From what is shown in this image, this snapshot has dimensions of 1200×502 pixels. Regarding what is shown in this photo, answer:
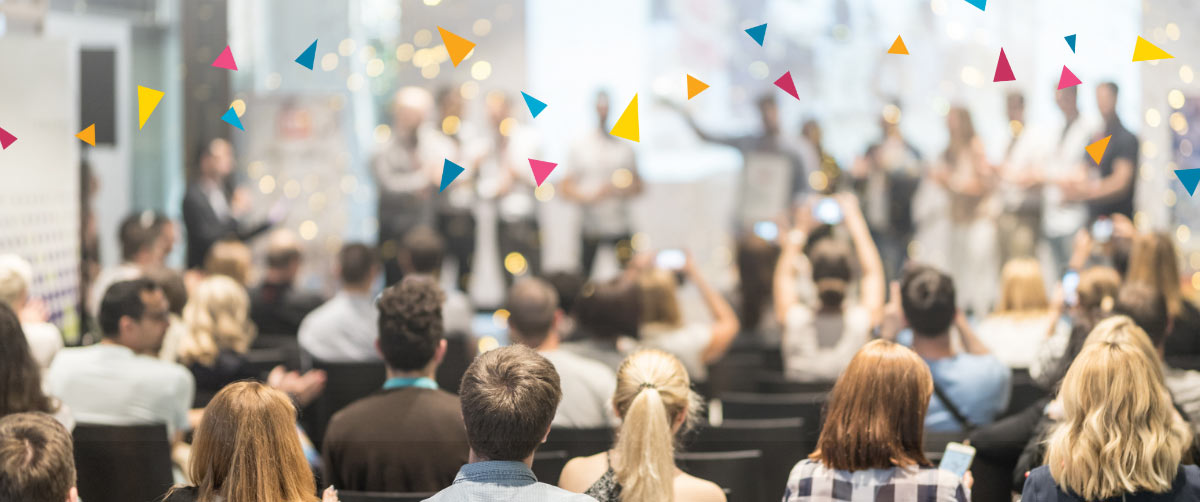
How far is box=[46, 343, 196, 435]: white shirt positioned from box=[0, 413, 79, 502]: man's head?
45.3 inches

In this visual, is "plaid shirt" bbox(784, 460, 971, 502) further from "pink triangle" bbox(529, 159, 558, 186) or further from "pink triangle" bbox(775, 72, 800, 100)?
"pink triangle" bbox(529, 159, 558, 186)

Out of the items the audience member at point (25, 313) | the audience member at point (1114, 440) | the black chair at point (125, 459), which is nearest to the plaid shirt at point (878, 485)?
the audience member at point (1114, 440)

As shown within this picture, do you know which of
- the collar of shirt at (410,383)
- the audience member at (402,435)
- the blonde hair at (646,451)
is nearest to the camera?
the blonde hair at (646,451)

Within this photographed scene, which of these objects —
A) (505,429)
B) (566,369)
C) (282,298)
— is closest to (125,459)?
(566,369)

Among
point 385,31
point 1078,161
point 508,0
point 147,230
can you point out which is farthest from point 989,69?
point 147,230

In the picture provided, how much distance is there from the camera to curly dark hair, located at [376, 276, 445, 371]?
3.12 m

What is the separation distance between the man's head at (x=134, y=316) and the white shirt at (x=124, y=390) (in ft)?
0.22

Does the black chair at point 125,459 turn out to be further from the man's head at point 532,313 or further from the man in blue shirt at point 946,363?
the man in blue shirt at point 946,363

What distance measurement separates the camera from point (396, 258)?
26.9 ft

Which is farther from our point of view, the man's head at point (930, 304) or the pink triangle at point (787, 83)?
the pink triangle at point (787, 83)

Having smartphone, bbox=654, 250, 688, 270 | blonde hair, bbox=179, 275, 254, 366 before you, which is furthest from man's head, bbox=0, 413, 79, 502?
smartphone, bbox=654, 250, 688, 270

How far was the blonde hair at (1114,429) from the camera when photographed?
8.17 feet

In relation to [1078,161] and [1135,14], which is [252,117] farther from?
[1135,14]

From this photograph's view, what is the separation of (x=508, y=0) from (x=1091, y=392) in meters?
7.31
